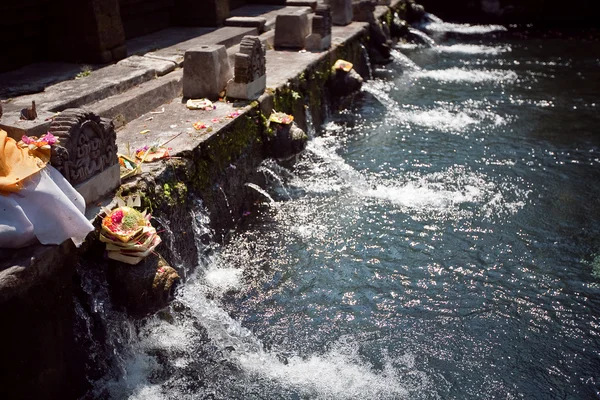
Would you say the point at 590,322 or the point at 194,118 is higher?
the point at 194,118

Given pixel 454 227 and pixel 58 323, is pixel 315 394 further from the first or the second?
pixel 454 227

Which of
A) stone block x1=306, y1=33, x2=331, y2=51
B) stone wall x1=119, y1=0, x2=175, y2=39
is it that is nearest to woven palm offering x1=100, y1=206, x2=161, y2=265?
stone wall x1=119, y1=0, x2=175, y2=39

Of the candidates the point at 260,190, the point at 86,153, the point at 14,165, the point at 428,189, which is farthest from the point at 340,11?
the point at 14,165

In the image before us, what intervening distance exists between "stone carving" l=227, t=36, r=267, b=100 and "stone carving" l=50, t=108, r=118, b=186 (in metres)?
3.13

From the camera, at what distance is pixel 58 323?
180 inches

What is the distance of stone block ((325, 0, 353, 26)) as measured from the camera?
1448 centimetres

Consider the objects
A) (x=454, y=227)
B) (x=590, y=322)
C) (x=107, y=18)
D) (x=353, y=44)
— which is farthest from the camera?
(x=353, y=44)

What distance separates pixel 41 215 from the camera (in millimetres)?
4414

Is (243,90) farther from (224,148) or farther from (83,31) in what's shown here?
(83,31)

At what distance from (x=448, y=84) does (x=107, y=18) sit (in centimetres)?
792

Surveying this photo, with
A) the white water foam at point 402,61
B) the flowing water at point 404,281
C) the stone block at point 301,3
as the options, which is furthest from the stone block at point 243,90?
the white water foam at point 402,61

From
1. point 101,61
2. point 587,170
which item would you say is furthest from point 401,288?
point 101,61

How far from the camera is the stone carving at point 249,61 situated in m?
8.16

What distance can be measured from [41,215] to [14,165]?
0.42 m
